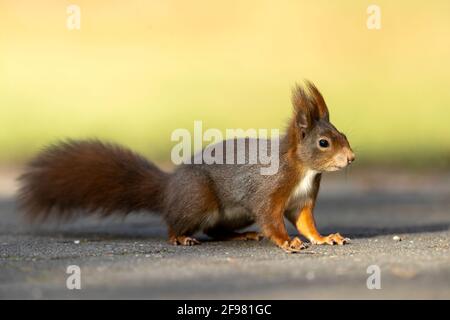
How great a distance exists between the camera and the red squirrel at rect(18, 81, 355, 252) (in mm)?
6535

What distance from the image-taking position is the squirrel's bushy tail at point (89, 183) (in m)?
7.25

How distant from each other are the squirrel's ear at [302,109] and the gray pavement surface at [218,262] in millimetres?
850

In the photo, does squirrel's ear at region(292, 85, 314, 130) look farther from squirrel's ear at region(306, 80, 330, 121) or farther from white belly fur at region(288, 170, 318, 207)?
white belly fur at region(288, 170, 318, 207)

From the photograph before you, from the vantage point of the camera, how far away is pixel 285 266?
217 inches

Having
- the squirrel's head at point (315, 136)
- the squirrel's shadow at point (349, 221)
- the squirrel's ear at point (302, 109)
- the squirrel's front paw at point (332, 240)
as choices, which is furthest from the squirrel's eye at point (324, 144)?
the squirrel's shadow at point (349, 221)

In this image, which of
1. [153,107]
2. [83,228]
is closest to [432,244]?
[83,228]

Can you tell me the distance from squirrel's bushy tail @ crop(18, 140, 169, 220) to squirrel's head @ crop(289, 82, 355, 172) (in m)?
1.13

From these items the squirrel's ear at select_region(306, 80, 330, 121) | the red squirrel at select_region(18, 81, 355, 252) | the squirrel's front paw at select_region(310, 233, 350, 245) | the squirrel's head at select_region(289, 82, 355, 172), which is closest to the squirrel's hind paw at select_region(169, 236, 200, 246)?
the red squirrel at select_region(18, 81, 355, 252)

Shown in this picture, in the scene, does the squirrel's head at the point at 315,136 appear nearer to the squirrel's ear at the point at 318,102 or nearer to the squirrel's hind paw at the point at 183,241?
the squirrel's ear at the point at 318,102

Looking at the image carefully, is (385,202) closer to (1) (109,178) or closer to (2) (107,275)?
(1) (109,178)

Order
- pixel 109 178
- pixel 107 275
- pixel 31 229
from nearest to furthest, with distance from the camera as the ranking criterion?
pixel 107 275 < pixel 109 178 < pixel 31 229

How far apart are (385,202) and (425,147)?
445 cm

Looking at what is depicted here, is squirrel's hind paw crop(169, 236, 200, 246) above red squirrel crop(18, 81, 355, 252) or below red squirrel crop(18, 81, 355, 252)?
below
